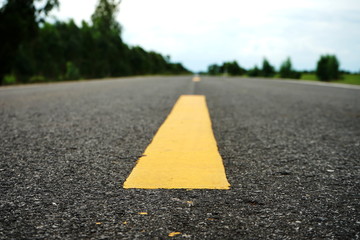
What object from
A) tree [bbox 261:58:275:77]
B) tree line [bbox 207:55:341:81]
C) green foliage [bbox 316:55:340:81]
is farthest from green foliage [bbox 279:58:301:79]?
tree [bbox 261:58:275:77]

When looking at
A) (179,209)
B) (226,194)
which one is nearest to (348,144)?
(226,194)

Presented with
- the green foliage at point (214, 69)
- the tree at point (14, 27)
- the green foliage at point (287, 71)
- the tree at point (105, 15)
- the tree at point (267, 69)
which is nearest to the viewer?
the tree at point (14, 27)

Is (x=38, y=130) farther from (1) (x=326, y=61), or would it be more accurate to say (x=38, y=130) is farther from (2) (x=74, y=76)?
(1) (x=326, y=61)

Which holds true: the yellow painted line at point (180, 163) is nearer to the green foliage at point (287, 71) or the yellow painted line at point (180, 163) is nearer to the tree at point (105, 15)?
the green foliage at point (287, 71)

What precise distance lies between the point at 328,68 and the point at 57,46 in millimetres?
22240

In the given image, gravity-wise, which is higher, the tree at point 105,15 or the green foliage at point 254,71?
the tree at point 105,15

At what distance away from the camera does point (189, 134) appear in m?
2.68

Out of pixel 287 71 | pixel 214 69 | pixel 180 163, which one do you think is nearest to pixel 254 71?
pixel 287 71

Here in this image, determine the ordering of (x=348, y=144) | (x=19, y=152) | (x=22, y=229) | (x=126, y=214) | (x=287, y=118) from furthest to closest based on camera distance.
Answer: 1. (x=287, y=118)
2. (x=348, y=144)
3. (x=19, y=152)
4. (x=126, y=214)
5. (x=22, y=229)

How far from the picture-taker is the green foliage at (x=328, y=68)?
87.0 ft

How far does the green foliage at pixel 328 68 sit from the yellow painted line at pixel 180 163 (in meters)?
26.7

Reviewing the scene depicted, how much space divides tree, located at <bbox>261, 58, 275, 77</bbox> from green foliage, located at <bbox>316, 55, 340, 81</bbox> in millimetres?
22272

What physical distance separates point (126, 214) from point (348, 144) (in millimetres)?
1853

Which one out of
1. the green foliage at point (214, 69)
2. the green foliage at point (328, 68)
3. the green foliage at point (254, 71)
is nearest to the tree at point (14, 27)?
the green foliage at point (328, 68)
